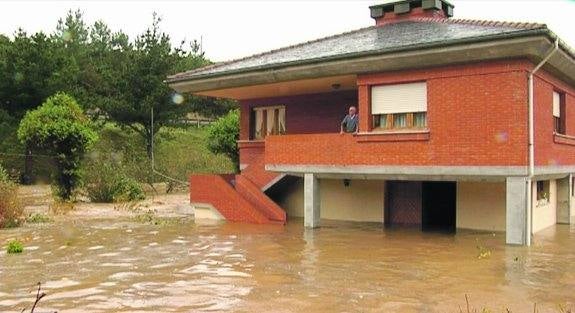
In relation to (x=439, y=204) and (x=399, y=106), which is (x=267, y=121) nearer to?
(x=439, y=204)

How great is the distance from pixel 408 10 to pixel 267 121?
20.6 ft

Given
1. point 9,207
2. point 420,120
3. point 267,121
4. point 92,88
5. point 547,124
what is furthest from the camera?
point 92,88

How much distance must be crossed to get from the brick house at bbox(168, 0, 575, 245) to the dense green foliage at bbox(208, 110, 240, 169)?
19.9 feet

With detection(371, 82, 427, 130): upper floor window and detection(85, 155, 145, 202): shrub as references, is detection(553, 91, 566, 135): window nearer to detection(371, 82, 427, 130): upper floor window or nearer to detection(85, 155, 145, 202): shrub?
detection(371, 82, 427, 130): upper floor window

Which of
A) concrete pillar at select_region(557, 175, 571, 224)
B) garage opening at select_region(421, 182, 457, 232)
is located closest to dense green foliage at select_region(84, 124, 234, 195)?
garage opening at select_region(421, 182, 457, 232)

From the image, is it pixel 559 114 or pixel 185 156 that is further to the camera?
pixel 185 156

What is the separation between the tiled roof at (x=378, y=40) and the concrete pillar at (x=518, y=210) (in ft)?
10.9

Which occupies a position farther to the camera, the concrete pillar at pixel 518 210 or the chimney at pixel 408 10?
the chimney at pixel 408 10

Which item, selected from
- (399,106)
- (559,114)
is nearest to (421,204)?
(399,106)

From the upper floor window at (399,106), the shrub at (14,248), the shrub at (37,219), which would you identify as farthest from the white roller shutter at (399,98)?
the shrub at (37,219)

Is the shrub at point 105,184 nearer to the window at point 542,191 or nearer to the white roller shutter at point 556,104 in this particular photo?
the window at point 542,191

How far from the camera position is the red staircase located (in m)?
18.2

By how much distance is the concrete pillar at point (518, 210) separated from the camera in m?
13.0

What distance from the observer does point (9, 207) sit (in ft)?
56.7
